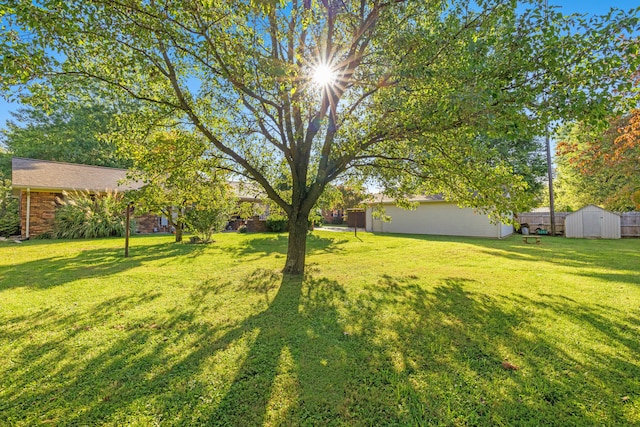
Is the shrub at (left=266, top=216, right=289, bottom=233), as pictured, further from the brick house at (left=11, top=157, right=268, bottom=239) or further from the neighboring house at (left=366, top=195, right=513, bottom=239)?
the neighboring house at (left=366, top=195, right=513, bottom=239)

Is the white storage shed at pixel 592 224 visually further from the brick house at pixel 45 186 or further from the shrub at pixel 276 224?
the brick house at pixel 45 186

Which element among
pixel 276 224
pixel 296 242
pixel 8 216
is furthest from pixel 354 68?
pixel 8 216

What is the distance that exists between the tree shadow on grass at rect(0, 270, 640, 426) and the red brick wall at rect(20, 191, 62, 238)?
1337 centimetres

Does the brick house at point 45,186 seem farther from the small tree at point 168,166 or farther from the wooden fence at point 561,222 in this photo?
the wooden fence at point 561,222

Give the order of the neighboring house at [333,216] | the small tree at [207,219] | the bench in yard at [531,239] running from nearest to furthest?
the small tree at [207,219] < the bench in yard at [531,239] < the neighboring house at [333,216]

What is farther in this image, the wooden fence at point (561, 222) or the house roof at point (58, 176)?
the wooden fence at point (561, 222)

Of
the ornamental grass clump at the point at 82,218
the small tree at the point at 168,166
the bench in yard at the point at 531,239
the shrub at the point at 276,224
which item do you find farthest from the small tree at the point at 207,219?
the bench in yard at the point at 531,239

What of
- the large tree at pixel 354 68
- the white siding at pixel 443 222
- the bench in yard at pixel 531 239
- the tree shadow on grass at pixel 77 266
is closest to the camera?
the large tree at pixel 354 68

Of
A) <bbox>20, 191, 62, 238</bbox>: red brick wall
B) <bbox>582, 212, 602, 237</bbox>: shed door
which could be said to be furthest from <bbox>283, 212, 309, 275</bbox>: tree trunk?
<bbox>582, 212, 602, 237</bbox>: shed door

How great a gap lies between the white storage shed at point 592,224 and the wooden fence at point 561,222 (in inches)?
36.7

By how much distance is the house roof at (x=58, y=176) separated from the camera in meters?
13.6

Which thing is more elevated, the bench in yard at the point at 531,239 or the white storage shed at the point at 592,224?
the white storage shed at the point at 592,224

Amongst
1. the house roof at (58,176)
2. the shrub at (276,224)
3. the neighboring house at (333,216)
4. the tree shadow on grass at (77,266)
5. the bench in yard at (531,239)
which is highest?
the house roof at (58,176)

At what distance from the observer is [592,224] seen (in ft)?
53.7
